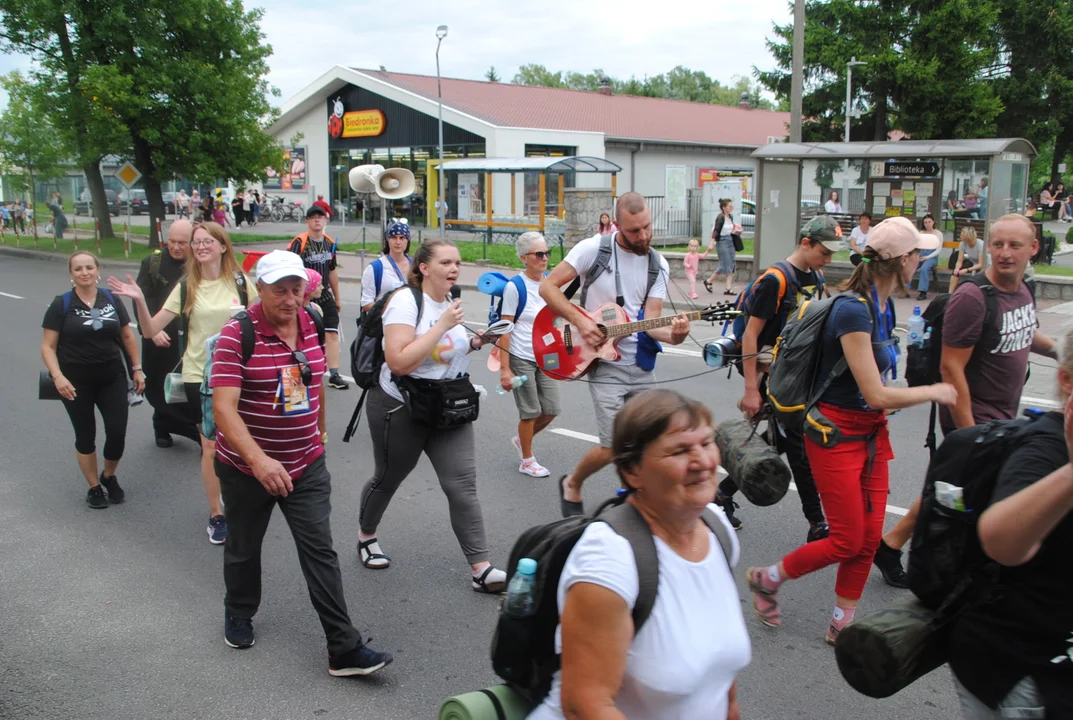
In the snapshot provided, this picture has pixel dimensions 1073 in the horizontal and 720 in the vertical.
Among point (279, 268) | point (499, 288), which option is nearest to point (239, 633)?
point (279, 268)

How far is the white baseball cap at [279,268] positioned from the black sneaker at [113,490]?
3280 mm

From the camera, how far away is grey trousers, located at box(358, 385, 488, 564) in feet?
15.7

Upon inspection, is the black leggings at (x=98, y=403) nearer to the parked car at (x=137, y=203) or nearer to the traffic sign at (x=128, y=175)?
the traffic sign at (x=128, y=175)

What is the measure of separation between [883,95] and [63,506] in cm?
2902

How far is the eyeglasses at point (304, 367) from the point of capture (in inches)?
159

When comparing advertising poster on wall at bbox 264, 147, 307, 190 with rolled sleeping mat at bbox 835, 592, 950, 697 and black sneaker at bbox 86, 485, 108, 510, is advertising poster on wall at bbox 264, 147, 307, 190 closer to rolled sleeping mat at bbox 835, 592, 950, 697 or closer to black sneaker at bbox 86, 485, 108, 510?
black sneaker at bbox 86, 485, 108, 510

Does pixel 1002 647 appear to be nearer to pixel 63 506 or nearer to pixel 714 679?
pixel 714 679

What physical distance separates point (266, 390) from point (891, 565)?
10.6 ft

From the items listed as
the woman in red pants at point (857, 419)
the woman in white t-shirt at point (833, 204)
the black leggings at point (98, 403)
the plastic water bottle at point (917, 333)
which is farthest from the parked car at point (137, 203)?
the woman in red pants at point (857, 419)

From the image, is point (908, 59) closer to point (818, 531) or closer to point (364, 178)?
point (364, 178)

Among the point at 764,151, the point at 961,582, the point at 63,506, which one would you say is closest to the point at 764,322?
the point at 961,582

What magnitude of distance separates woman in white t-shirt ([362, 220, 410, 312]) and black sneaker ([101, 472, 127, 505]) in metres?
2.31

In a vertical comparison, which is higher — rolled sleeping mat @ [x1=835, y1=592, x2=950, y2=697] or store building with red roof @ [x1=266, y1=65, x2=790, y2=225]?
store building with red roof @ [x1=266, y1=65, x2=790, y2=225]

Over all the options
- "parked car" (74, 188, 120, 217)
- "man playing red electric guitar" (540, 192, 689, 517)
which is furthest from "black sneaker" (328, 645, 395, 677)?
"parked car" (74, 188, 120, 217)
